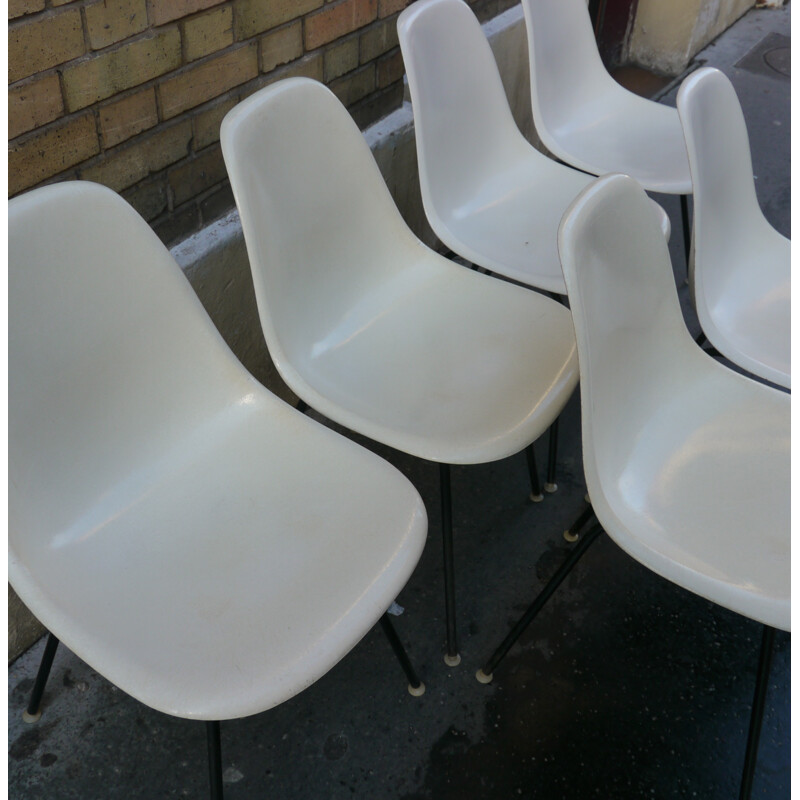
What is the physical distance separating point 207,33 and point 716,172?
1.11m

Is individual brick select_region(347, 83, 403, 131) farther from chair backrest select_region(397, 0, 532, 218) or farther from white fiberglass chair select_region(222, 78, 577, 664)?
white fiberglass chair select_region(222, 78, 577, 664)

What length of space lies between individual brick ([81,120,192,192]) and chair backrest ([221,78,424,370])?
0.98 feet

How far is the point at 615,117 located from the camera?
2.56 m

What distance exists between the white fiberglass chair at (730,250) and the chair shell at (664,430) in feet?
0.72

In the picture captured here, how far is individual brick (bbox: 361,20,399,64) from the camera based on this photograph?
6.92 ft

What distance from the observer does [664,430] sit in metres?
1.49

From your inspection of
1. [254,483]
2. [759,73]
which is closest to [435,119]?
[254,483]

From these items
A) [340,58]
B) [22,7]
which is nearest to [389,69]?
[340,58]

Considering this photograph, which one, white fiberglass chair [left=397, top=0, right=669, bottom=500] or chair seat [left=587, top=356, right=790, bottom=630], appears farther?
white fiberglass chair [left=397, top=0, right=669, bottom=500]

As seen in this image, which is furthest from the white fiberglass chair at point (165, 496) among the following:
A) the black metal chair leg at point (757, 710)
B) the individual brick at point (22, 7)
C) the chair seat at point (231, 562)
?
the black metal chair leg at point (757, 710)

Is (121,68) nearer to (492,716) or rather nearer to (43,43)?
(43,43)

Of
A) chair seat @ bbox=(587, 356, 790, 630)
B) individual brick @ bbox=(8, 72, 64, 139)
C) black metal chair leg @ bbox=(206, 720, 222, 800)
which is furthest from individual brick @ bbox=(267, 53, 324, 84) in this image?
black metal chair leg @ bbox=(206, 720, 222, 800)

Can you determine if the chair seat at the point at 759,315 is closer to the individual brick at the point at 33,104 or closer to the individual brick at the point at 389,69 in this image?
the individual brick at the point at 389,69

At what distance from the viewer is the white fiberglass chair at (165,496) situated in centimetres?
109
